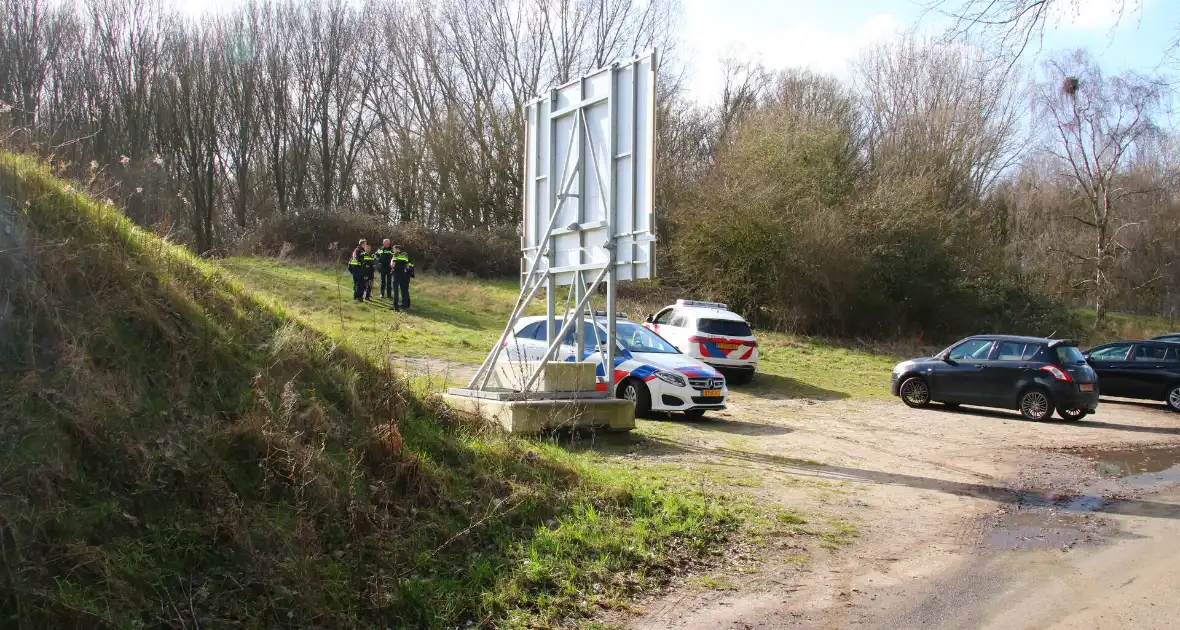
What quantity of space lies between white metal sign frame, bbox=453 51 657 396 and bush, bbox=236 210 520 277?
829 inches

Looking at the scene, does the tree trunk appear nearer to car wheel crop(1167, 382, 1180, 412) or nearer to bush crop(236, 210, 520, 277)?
car wheel crop(1167, 382, 1180, 412)

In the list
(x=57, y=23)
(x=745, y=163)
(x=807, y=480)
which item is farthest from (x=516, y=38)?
(x=807, y=480)

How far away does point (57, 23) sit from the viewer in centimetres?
3198

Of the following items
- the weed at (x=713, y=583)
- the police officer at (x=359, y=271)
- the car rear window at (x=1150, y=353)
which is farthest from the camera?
the police officer at (x=359, y=271)

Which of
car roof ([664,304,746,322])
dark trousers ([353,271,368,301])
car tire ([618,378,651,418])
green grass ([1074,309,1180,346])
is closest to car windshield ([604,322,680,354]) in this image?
car tire ([618,378,651,418])

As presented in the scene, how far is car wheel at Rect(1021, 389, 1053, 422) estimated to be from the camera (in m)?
16.7

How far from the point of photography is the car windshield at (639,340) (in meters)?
14.8

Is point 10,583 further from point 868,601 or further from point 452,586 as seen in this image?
point 868,601

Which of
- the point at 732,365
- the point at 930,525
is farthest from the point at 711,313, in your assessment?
the point at 930,525

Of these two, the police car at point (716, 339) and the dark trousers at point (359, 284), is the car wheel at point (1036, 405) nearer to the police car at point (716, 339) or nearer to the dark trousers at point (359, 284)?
the police car at point (716, 339)

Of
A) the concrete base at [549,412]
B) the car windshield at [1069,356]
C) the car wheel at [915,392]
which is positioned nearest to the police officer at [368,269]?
the concrete base at [549,412]

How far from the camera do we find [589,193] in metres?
12.0

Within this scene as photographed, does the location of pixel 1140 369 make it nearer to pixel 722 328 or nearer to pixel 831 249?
pixel 722 328

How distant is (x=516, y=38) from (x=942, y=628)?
4042 cm
